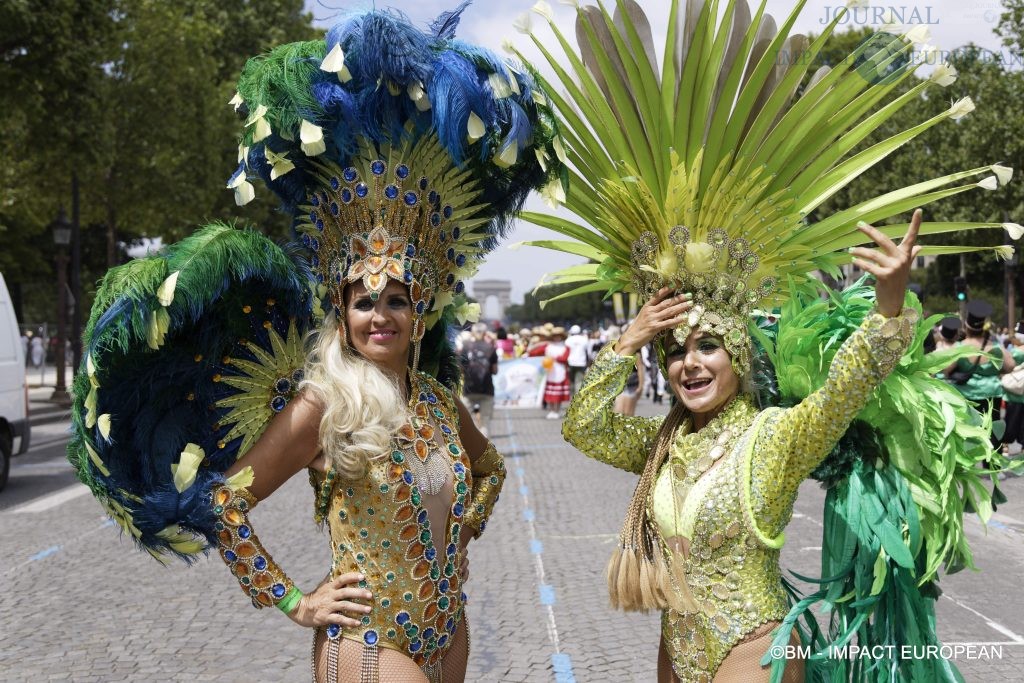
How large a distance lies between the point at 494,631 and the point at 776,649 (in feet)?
10.1

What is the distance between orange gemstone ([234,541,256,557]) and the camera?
2.52 m

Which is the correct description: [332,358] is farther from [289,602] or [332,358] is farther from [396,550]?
[289,602]

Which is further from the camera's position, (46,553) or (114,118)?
(114,118)

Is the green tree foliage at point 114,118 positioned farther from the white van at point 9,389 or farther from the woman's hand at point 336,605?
the woman's hand at point 336,605

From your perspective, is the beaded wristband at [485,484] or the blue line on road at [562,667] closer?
the beaded wristband at [485,484]

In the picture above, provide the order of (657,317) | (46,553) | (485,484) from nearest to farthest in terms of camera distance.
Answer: (657,317)
(485,484)
(46,553)

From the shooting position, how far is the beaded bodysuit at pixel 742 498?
2.49 meters

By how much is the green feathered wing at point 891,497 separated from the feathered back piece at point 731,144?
24 centimetres

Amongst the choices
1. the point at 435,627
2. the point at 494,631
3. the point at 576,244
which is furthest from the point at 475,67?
the point at 494,631

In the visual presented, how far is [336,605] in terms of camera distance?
8.29 feet

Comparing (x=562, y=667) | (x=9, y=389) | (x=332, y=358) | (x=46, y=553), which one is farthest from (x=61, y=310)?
(x=332, y=358)

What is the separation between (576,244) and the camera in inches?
125

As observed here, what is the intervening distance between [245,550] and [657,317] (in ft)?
4.34

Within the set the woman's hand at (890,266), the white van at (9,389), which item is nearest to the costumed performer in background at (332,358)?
the woman's hand at (890,266)
